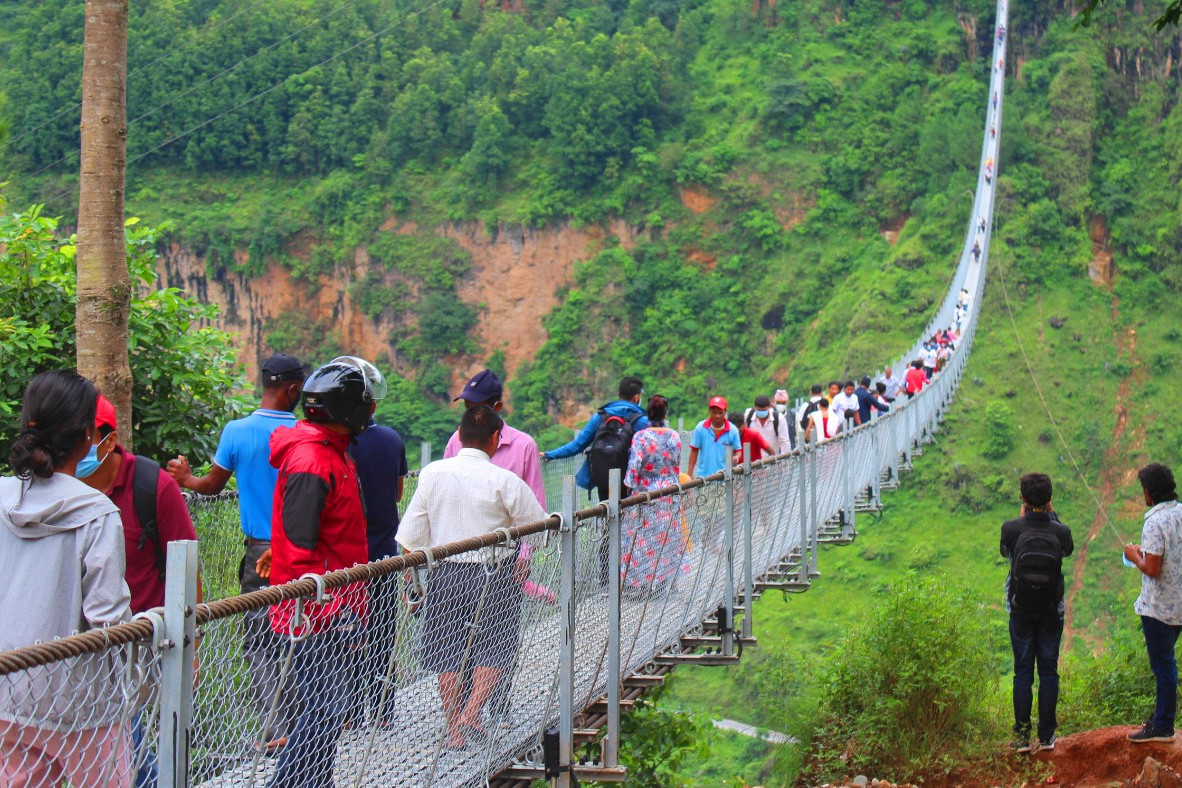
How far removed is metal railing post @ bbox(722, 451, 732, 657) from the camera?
4742 millimetres

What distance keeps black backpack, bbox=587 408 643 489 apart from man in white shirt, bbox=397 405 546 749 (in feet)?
5.84

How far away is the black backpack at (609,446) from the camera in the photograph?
16.8ft

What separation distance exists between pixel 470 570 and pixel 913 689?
12.7ft

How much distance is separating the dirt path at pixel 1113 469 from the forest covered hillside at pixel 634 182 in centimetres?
18

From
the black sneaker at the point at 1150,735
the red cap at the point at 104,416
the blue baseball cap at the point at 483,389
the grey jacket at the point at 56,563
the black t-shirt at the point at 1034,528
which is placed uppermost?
the blue baseball cap at the point at 483,389

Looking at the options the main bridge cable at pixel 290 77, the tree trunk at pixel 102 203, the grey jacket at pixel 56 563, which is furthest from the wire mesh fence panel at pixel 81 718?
the main bridge cable at pixel 290 77

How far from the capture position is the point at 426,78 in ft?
149

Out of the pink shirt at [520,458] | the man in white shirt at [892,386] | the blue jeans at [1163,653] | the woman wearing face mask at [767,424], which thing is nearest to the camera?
the pink shirt at [520,458]

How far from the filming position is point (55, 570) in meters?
2.17

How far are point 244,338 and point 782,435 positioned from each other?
36.2m

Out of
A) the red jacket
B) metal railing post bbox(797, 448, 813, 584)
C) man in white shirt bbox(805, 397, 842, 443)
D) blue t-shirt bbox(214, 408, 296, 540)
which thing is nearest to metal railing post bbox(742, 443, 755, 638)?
metal railing post bbox(797, 448, 813, 584)

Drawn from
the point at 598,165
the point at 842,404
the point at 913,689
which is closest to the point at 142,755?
the point at 913,689

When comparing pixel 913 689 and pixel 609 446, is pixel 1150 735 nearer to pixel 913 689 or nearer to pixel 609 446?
pixel 913 689

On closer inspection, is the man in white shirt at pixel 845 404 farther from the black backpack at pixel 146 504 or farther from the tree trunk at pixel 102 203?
the black backpack at pixel 146 504
